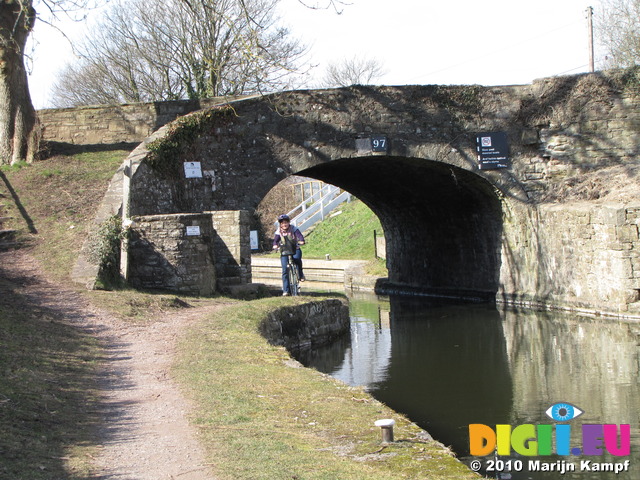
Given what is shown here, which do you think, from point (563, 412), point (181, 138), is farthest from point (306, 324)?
point (563, 412)

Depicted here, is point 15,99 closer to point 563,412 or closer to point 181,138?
point 181,138

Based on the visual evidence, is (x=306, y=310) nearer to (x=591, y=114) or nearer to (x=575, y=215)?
(x=575, y=215)

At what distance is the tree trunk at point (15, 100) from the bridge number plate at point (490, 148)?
31.4ft

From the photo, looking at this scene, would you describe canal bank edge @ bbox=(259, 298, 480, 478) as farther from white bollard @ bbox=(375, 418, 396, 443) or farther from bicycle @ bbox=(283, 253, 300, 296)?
white bollard @ bbox=(375, 418, 396, 443)

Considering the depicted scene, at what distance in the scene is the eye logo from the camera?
757 centimetres

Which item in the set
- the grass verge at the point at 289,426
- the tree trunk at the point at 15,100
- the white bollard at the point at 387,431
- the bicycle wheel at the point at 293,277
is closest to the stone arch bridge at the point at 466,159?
the bicycle wheel at the point at 293,277

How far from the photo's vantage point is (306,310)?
12.3 m

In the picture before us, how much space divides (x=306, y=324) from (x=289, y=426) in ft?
22.8

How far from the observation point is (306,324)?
40.2ft

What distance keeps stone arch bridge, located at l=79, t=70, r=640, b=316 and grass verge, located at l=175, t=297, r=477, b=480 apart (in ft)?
23.1

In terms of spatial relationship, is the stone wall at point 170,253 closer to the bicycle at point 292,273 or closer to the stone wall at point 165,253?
the stone wall at point 165,253

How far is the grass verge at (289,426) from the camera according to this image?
4.40m

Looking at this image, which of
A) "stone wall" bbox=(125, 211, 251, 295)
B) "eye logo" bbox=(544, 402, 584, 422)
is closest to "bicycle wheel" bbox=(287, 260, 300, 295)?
"stone wall" bbox=(125, 211, 251, 295)

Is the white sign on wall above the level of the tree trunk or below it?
below
